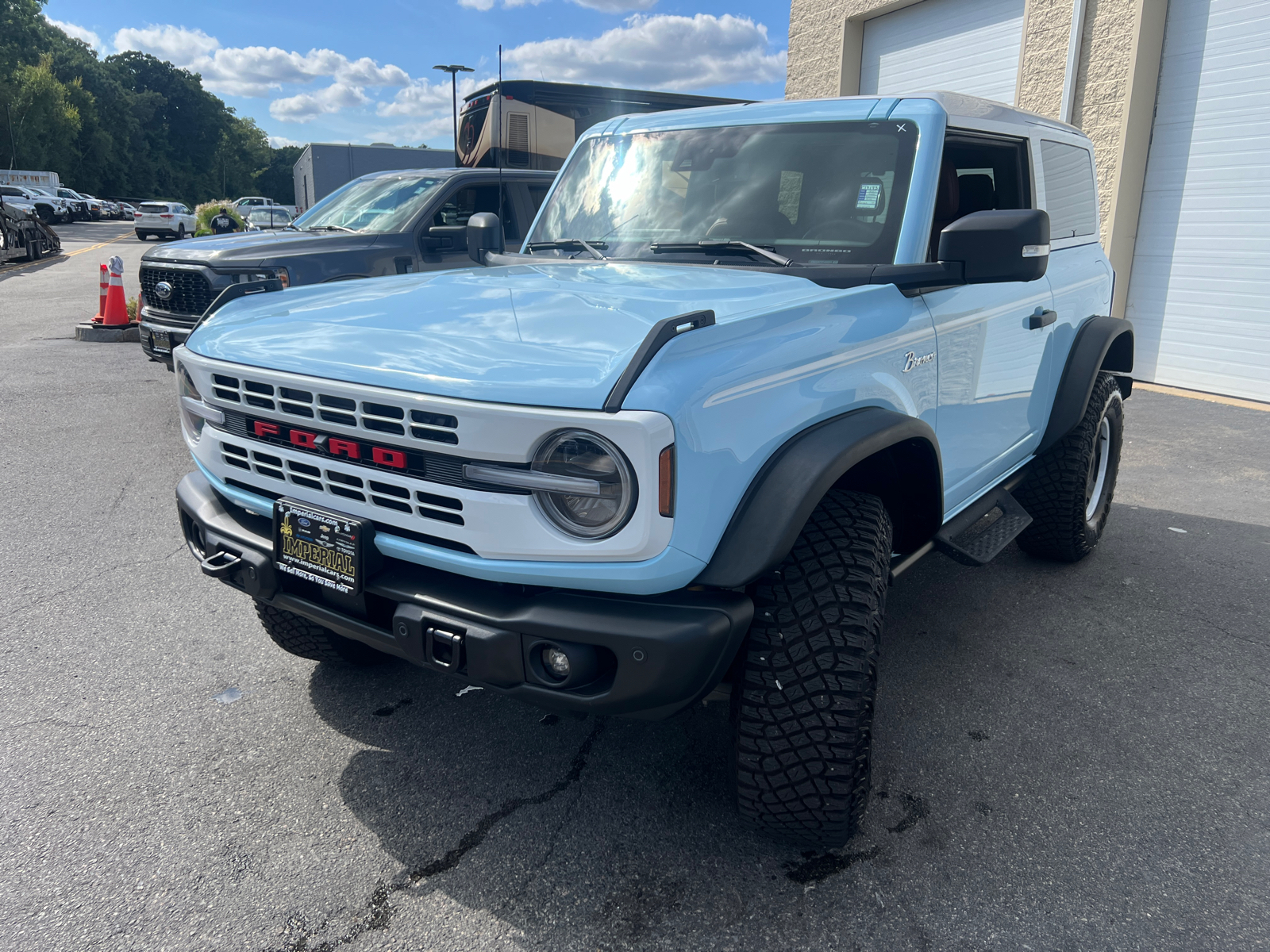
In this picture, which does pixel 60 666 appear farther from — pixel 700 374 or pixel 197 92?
pixel 197 92

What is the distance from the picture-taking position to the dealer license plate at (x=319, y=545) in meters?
2.09

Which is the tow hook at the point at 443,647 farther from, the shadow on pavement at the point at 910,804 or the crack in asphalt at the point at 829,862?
the crack in asphalt at the point at 829,862

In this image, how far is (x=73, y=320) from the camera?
38.7ft

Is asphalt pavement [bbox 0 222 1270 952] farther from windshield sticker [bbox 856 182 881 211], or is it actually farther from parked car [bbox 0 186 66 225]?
parked car [bbox 0 186 66 225]

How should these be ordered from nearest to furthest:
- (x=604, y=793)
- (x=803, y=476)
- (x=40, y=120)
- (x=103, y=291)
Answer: (x=803, y=476) → (x=604, y=793) → (x=103, y=291) → (x=40, y=120)

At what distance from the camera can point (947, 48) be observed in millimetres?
10766

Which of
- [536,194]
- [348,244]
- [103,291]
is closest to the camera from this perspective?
[348,244]

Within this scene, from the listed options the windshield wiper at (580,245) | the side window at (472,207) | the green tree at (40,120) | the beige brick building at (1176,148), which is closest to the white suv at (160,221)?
the side window at (472,207)

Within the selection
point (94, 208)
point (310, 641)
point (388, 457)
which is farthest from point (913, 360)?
point (94, 208)

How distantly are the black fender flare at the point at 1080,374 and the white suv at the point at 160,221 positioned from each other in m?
35.4

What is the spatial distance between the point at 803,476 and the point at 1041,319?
1985 millimetres

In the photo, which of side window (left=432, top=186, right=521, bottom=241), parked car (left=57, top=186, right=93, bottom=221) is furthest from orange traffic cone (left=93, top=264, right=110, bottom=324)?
parked car (left=57, top=186, right=93, bottom=221)

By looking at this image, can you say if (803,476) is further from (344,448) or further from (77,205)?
(77,205)

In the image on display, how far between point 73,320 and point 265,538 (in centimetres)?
1156
